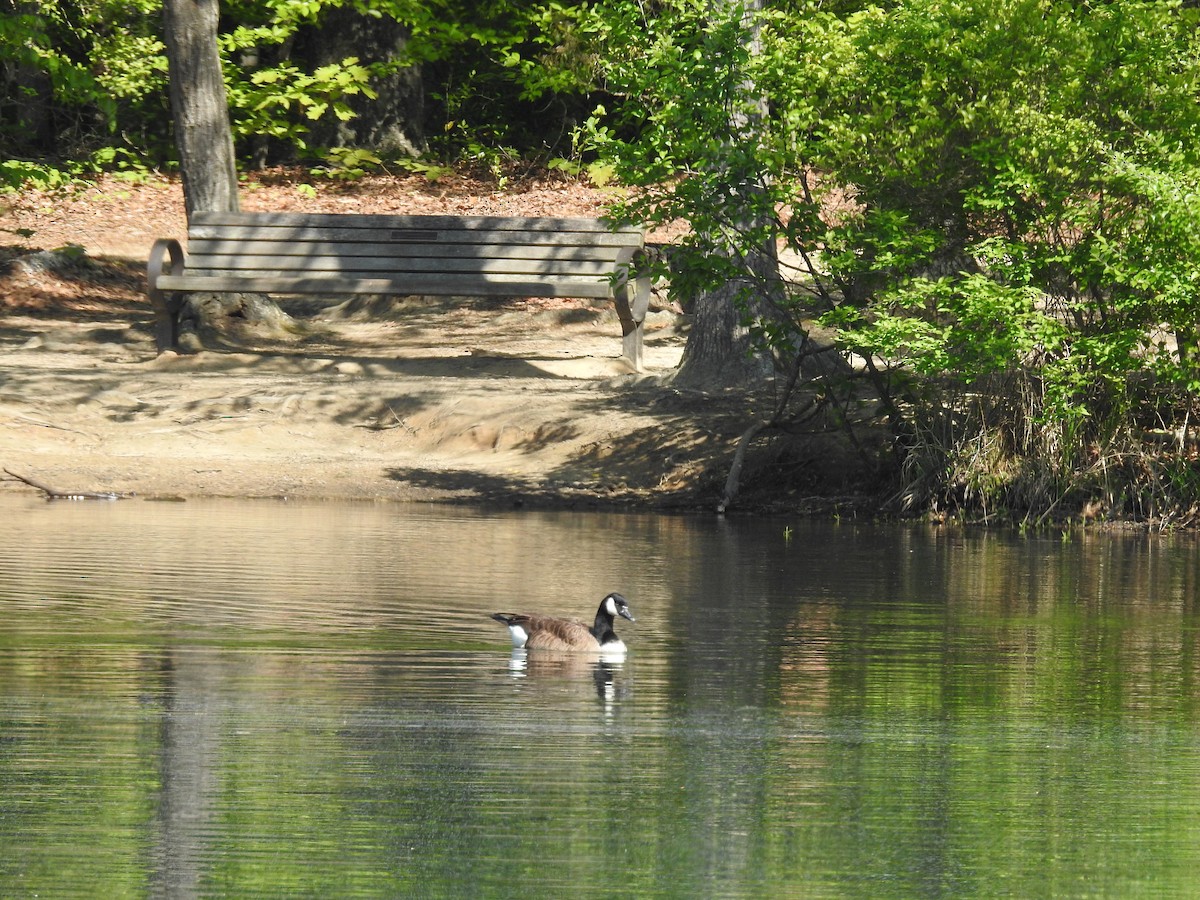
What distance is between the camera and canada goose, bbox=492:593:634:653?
10.7m

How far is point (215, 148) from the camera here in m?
24.8

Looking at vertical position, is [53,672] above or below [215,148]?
below

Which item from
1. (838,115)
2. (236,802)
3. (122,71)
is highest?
(122,71)

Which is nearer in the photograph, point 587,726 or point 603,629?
point 587,726

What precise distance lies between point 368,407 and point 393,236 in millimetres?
2832

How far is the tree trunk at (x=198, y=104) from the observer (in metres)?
24.7

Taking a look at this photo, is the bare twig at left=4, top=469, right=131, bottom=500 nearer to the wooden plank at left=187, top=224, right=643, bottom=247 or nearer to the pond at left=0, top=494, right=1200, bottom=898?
the pond at left=0, top=494, right=1200, bottom=898

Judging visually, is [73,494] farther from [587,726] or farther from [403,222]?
[587,726]

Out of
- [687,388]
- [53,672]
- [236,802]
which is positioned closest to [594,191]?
[687,388]

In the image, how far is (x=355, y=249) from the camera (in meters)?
23.5

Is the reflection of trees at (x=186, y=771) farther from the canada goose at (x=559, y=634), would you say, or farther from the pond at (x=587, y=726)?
the canada goose at (x=559, y=634)

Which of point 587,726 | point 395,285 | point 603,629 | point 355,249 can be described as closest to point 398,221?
point 355,249

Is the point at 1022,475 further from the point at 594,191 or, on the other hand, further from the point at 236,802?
the point at 594,191

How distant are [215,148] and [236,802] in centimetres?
1857
